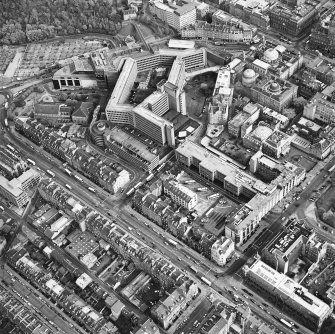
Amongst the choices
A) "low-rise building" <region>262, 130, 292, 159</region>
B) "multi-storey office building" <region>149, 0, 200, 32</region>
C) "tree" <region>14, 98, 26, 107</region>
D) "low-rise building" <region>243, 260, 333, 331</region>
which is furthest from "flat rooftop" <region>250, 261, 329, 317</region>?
"multi-storey office building" <region>149, 0, 200, 32</region>

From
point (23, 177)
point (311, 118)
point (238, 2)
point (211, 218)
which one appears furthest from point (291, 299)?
point (238, 2)

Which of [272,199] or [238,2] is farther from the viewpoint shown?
[238,2]

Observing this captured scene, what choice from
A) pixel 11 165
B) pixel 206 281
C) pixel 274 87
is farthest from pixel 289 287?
pixel 11 165

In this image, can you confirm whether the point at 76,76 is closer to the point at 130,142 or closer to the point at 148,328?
the point at 130,142

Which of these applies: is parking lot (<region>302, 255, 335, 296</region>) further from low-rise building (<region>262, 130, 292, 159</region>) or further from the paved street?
the paved street

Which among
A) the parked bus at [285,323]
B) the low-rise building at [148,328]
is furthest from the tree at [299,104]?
the low-rise building at [148,328]

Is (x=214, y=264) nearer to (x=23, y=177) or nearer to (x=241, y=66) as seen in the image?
(x=23, y=177)
